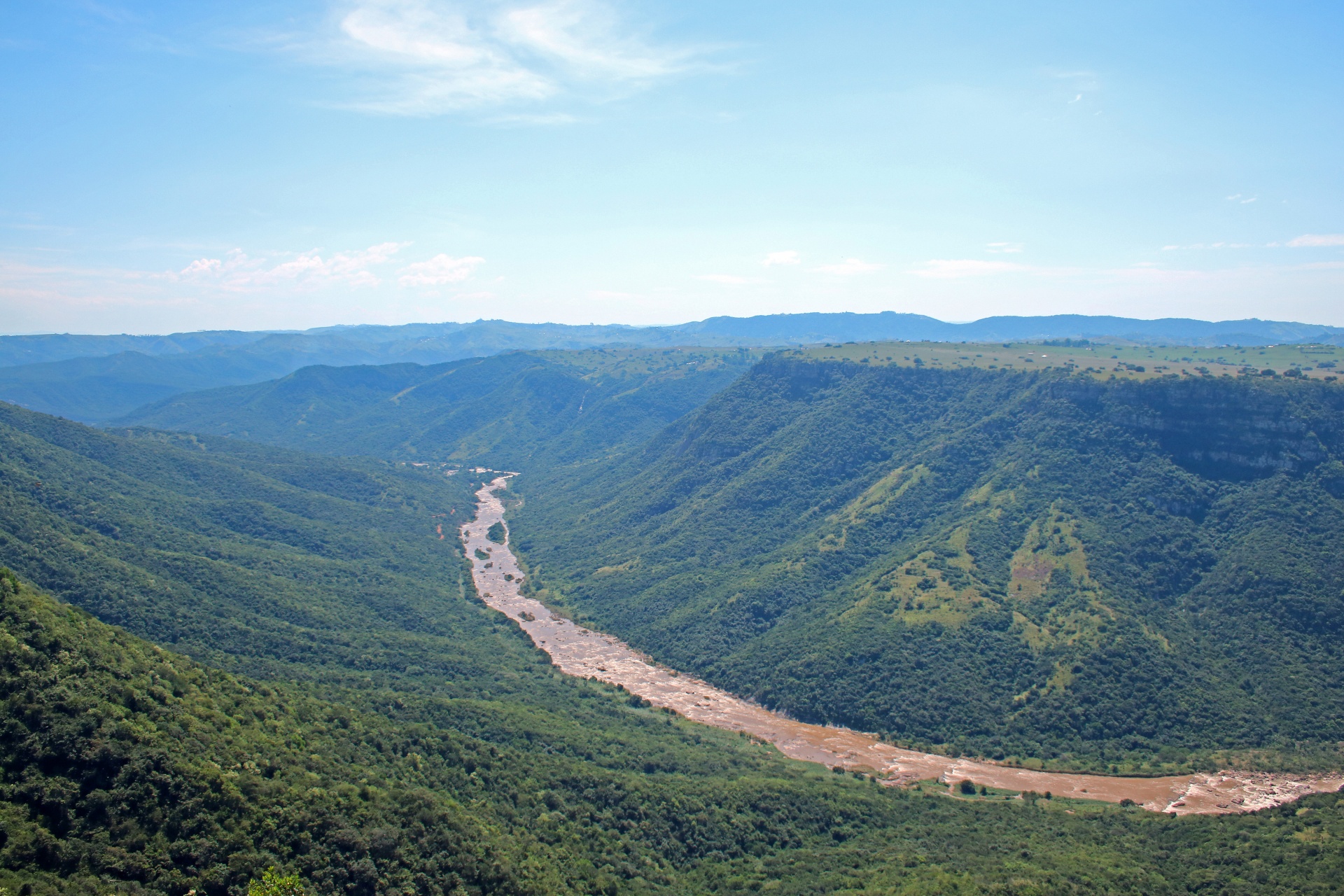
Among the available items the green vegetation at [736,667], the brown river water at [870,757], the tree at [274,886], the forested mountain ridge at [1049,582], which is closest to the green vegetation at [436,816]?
the tree at [274,886]

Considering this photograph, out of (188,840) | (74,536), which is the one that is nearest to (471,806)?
(188,840)

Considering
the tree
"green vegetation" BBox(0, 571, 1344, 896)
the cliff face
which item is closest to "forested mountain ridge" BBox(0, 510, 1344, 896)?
"green vegetation" BBox(0, 571, 1344, 896)

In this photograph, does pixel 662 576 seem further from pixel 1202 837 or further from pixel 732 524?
pixel 1202 837

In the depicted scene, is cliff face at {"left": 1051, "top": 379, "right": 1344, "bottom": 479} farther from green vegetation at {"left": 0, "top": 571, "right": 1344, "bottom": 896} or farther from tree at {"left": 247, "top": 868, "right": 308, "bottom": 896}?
tree at {"left": 247, "top": 868, "right": 308, "bottom": 896}

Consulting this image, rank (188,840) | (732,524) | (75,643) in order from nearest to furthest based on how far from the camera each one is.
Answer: (188,840)
(75,643)
(732,524)

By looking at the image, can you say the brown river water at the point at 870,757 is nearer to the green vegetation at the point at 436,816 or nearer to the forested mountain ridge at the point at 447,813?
the green vegetation at the point at 436,816

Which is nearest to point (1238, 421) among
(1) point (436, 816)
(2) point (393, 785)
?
(1) point (436, 816)
